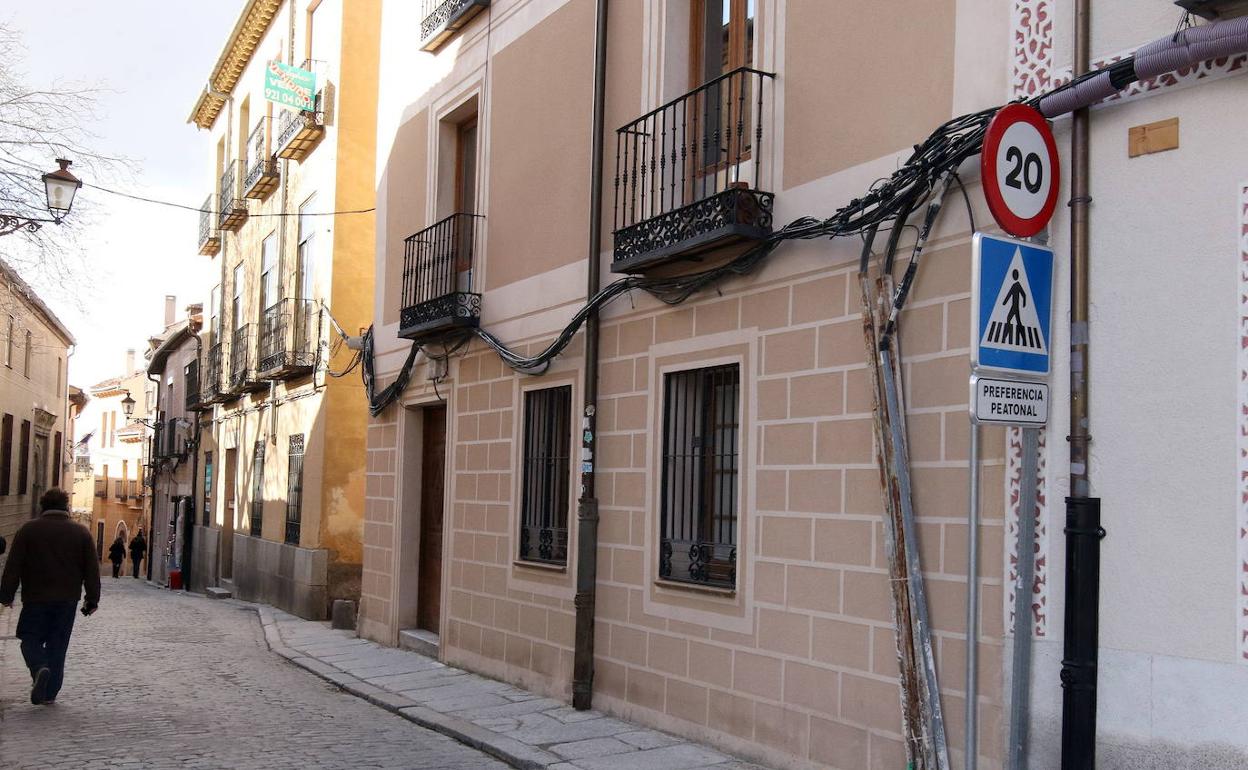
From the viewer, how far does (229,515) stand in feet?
76.3

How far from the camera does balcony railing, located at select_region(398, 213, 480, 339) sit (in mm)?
10906

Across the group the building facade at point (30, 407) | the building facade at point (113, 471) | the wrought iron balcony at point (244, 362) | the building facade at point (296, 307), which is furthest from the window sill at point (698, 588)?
the building facade at point (113, 471)

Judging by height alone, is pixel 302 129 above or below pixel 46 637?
above

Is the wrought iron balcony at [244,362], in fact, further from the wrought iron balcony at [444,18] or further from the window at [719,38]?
the window at [719,38]

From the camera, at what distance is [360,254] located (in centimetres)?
1686

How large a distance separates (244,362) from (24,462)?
576 inches

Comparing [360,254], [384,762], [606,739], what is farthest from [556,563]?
[360,254]

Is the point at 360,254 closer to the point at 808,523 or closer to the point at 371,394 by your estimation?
the point at 371,394

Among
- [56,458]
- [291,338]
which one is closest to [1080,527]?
[291,338]

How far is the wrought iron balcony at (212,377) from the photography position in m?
23.7

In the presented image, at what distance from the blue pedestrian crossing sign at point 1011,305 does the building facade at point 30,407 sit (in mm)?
23865

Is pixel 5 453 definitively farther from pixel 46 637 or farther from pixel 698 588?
pixel 698 588

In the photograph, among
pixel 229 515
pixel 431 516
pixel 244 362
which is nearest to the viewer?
pixel 431 516

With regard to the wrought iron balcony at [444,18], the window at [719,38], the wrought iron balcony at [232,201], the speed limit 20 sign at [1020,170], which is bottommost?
the speed limit 20 sign at [1020,170]
